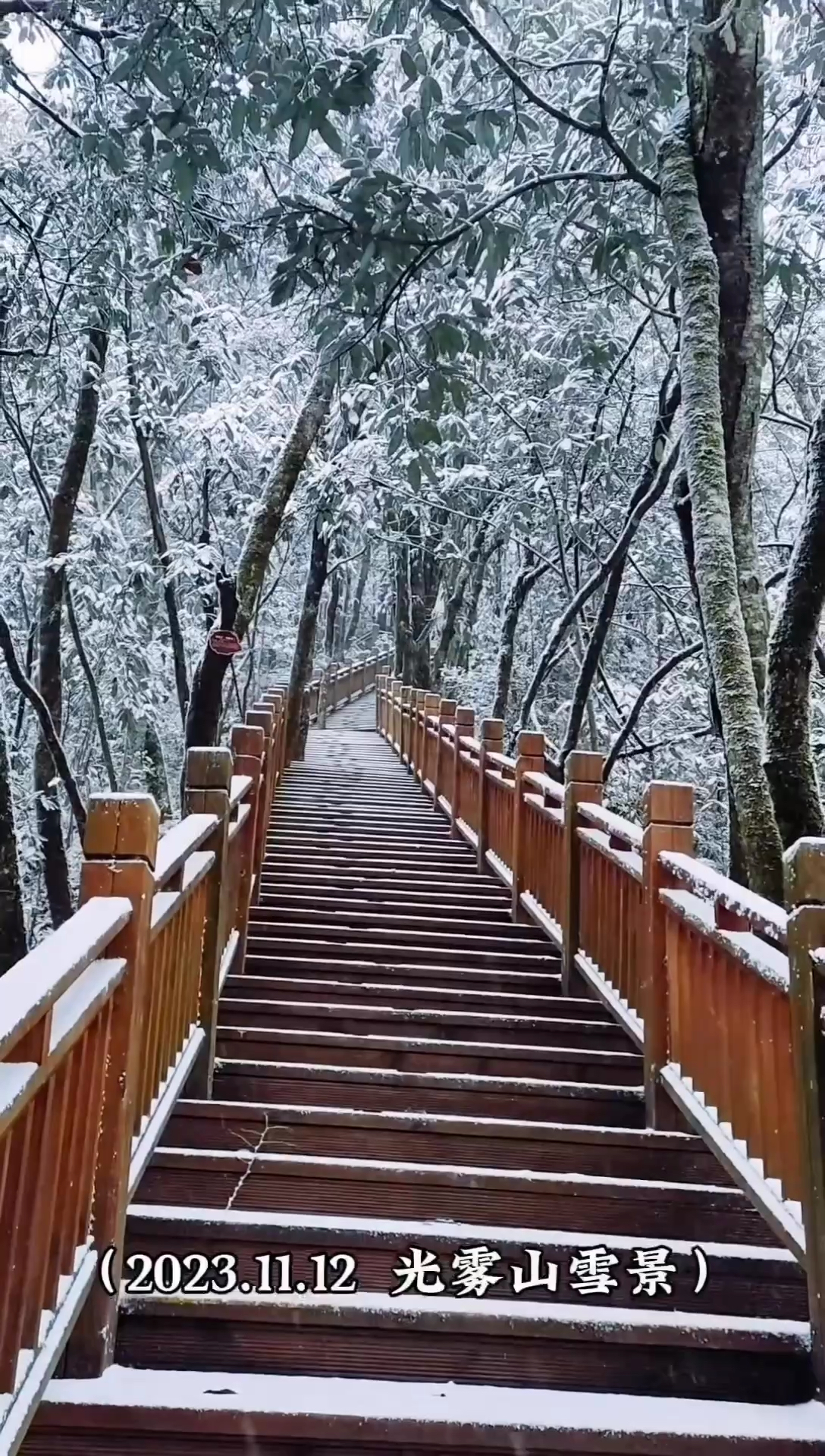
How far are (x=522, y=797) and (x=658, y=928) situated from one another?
2458 millimetres

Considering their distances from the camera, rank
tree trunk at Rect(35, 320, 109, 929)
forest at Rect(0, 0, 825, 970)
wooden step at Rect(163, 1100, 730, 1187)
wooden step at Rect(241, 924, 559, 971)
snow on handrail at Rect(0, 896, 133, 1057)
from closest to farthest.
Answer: snow on handrail at Rect(0, 896, 133, 1057), wooden step at Rect(163, 1100, 730, 1187), forest at Rect(0, 0, 825, 970), wooden step at Rect(241, 924, 559, 971), tree trunk at Rect(35, 320, 109, 929)

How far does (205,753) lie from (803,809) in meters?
2.16

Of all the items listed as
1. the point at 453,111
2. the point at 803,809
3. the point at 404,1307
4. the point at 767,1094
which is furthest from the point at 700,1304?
the point at 453,111

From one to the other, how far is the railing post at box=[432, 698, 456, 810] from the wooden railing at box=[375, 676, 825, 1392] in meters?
4.22

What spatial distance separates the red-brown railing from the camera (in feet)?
4.98

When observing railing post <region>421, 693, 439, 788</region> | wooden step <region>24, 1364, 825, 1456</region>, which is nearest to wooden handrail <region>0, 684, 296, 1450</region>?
wooden step <region>24, 1364, 825, 1456</region>

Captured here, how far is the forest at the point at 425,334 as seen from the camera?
3.85 m

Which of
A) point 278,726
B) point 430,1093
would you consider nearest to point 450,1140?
point 430,1093

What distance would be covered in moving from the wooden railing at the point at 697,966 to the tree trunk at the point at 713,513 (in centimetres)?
22

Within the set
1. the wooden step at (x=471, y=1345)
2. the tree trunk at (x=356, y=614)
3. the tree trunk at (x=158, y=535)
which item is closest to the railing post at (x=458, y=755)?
the tree trunk at (x=158, y=535)

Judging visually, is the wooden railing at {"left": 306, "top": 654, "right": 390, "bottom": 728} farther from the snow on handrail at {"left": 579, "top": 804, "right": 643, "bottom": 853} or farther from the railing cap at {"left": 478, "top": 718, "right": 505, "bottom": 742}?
the snow on handrail at {"left": 579, "top": 804, "right": 643, "bottom": 853}

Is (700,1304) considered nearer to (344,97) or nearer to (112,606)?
(344,97)

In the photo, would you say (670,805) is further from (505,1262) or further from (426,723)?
(426,723)

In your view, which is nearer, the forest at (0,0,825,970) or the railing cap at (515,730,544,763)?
the forest at (0,0,825,970)
